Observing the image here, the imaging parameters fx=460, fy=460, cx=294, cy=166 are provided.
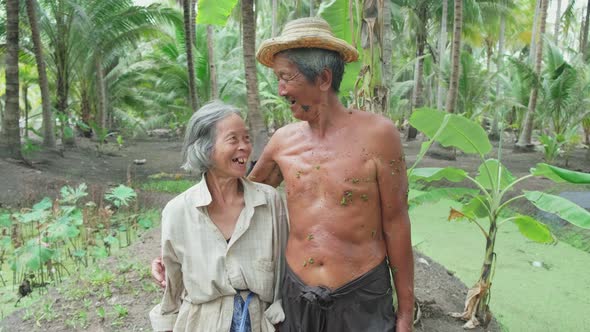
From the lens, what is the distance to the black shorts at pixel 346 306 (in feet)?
5.09

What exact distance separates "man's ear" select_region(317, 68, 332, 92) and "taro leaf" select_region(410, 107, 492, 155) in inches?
52.5

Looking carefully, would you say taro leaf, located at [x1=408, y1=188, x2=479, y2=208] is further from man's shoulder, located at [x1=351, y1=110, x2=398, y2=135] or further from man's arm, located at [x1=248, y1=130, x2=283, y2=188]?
man's shoulder, located at [x1=351, y1=110, x2=398, y2=135]

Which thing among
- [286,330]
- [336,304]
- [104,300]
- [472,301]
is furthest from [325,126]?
[104,300]

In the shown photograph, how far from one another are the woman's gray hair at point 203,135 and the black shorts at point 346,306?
547mm

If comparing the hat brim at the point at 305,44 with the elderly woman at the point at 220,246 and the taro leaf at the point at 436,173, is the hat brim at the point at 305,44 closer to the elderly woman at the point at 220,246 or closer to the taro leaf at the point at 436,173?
the elderly woman at the point at 220,246

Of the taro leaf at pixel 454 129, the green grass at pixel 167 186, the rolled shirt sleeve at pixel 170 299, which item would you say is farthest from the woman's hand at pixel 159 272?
the green grass at pixel 167 186

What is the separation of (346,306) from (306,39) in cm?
90

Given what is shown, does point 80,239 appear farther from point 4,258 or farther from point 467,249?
point 467,249

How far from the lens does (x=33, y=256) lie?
3.62 meters

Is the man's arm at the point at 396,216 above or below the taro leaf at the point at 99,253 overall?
above

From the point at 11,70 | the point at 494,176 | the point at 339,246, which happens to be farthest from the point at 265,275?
the point at 11,70

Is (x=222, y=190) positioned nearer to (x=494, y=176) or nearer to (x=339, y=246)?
(x=339, y=246)

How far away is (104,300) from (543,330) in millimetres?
3200

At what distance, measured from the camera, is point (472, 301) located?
10.5 feet
